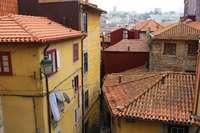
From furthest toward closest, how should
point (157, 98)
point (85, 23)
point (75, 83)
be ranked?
point (85, 23), point (75, 83), point (157, 98)

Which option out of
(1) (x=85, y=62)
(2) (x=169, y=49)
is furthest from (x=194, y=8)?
(1) (x=85, y=62)

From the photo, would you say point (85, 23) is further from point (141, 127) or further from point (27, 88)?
point (141, 127)

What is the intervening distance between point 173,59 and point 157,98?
39.5 feet

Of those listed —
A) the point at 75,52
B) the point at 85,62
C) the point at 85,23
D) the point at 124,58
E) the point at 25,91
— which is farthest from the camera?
the point at 124,58

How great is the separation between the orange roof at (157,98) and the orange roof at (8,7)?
8.49m

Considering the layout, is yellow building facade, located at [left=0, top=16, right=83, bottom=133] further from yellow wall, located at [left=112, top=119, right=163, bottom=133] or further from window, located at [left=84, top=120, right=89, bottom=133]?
window, located at [left=84, top=120, right=89, bottom=133]

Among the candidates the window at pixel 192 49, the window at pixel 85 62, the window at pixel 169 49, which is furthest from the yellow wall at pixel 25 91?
the window at pixel 192 49

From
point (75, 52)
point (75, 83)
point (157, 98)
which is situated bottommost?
point (157, 98)

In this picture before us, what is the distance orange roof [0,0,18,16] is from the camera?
1767 centimetres

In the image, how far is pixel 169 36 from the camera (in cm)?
2659

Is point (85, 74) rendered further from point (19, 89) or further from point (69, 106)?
point (19, 89)

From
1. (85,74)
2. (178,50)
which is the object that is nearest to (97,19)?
(85,74)

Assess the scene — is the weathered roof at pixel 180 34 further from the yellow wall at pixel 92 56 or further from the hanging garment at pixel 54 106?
the hanging garment at pixel 54 106

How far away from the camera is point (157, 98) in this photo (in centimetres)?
1655
